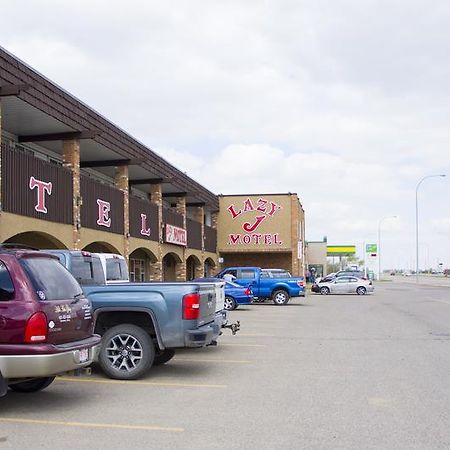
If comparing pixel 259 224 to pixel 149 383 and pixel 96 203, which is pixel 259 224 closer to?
pixel 96 203

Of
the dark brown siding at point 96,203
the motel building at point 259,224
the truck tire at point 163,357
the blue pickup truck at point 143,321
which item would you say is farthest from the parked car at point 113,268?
the motel building at point 259,224

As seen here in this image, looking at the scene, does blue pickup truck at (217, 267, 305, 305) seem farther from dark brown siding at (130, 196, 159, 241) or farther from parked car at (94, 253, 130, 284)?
parked car at (94, 253, 130, 284)

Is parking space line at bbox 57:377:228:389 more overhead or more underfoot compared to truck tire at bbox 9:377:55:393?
more underfoot

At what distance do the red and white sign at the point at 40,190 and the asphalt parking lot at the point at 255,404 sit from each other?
6.85m

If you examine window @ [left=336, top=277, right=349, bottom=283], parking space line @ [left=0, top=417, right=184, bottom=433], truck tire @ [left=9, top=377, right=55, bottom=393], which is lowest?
window @ [left=336, top=277, right=349, bottom=283]

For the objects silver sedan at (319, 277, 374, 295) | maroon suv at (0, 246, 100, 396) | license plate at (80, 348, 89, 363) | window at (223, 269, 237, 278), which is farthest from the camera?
silver sedan at (319, 277, 374, 295)

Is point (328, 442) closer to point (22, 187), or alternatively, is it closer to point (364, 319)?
point (22, 187)

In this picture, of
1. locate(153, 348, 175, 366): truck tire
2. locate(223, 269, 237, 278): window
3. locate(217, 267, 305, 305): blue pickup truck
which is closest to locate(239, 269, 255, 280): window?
locate(217, 267, 305, 305): blue pickup truck

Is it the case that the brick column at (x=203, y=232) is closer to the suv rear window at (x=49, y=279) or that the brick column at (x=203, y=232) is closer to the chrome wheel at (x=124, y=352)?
the chrome wheel at (x=124, y=352)

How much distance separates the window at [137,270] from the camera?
99.3 ft

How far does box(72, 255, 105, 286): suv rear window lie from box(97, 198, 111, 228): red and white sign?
10.5 metres

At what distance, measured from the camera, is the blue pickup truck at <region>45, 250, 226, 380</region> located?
8.39 meters

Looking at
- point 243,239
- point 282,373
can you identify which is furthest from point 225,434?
point 243,239

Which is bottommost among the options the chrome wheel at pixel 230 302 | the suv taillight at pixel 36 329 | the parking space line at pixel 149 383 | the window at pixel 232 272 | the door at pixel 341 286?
the door at pixel 341 286
